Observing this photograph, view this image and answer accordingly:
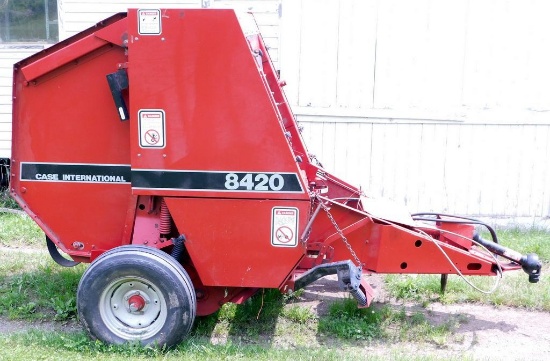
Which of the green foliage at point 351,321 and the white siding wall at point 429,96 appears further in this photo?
the white siding wall at point 429,96

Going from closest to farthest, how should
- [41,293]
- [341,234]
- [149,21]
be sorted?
1. [149,21]
2. [341,234]
3. [41,293]

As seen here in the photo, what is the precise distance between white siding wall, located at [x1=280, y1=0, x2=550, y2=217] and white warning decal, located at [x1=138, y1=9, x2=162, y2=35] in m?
3.68

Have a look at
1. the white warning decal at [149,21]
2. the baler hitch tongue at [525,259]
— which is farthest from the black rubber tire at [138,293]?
the baler hitch tongue at [525,259]

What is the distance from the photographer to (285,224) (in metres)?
4.09

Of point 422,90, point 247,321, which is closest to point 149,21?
point 247,321

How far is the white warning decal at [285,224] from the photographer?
408cm

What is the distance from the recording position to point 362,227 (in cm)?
435

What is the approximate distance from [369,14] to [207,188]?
421cm

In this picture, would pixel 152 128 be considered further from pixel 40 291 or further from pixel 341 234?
pixel 40 291

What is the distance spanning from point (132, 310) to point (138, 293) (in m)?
0.14

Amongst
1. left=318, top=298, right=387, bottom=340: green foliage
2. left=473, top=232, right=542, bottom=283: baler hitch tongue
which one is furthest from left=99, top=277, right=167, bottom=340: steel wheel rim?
left=473, top=232, right=542, bottom=283: baler hitch tongue

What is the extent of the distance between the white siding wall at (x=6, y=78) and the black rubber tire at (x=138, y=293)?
4.76m

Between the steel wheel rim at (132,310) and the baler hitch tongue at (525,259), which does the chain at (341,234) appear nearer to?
the baler hitch tongue at (525,259)

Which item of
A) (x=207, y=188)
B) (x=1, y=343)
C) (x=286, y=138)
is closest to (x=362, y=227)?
(x=286, y=138)
